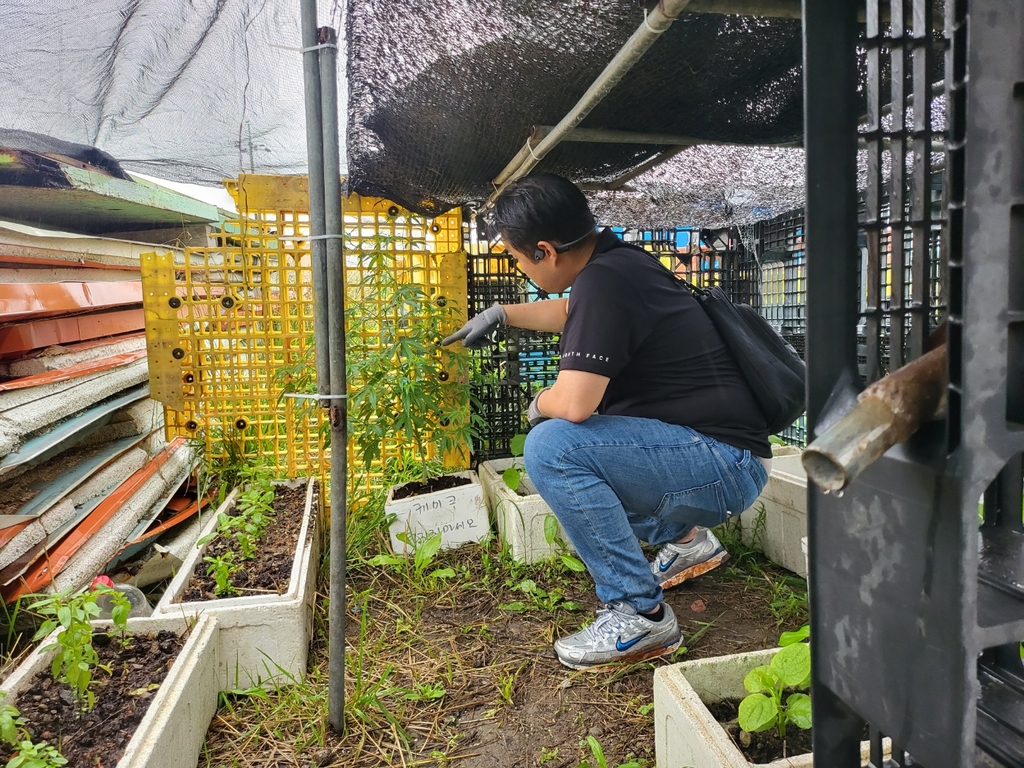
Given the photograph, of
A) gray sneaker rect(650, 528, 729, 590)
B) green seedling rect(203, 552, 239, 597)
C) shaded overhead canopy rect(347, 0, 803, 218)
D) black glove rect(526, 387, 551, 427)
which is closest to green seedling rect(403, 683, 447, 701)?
green seedling rect(203, 552, 239, 597)

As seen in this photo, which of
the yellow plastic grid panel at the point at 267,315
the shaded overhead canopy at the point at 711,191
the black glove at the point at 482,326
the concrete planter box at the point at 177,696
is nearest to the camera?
the concrete planter box at the point at 177,696

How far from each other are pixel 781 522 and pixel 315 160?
94.7 inches

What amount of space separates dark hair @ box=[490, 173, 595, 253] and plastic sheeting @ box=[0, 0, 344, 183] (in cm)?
81

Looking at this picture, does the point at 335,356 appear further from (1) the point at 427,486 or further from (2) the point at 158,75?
(2) the point at 158,75

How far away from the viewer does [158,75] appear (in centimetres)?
286

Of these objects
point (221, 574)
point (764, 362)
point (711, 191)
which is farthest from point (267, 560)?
point (711, 191)

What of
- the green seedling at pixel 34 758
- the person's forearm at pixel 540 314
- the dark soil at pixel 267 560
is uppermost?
the person's forearm at pixel 540 314

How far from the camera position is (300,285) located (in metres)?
3.43

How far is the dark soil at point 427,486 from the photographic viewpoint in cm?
323

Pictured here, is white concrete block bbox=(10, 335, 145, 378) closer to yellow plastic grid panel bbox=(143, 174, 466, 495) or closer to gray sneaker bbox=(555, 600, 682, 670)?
yellow plastic grid panel bbox=(143, 174, 466, 495)

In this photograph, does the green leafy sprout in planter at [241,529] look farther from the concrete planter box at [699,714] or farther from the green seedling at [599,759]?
the concrete planter box at [699,714]

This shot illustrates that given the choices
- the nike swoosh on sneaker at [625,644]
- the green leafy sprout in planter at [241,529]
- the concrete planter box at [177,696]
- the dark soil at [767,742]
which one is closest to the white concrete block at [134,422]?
the green leafy sprout in planter at [241,529]

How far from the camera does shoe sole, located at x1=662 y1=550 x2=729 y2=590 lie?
269 centimetres

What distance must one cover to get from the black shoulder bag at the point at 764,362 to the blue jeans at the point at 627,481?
20 cm
